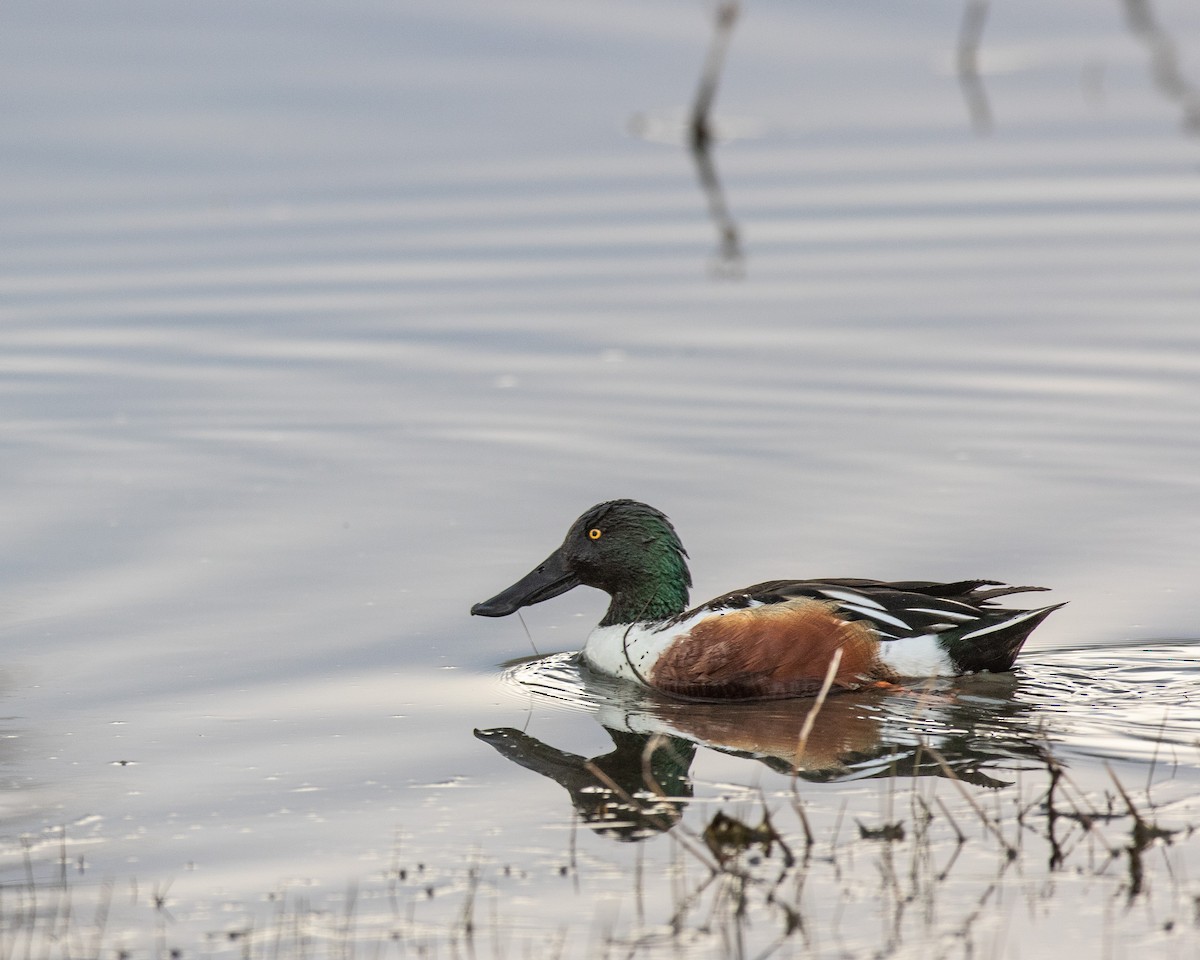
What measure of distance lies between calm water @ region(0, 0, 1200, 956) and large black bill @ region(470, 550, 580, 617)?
7.8 inches

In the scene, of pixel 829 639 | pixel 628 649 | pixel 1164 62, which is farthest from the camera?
pixel 1164 62

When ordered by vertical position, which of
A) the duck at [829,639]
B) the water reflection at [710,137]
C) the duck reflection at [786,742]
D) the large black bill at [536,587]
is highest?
A: the water reflection at [710,137]

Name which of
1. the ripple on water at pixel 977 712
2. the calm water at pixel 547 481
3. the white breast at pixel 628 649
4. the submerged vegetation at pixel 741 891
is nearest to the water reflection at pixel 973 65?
the calm water at pixel 547 481

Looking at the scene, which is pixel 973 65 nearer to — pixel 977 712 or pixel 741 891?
pixel 977 712

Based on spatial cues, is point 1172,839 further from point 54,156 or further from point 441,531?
point 54,156

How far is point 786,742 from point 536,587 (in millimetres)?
1800

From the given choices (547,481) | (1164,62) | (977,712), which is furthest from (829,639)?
(1164,62)

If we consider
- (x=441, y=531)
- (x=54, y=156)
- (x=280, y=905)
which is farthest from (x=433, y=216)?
(x=280, y=905)

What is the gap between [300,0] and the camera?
28641 millimetres

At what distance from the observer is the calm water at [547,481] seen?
18.8ft

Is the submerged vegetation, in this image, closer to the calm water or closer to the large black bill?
the calm water

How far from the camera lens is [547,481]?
1083 centimetres

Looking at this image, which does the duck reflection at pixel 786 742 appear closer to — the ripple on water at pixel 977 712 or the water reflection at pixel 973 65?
the ripple on water at pixel 977 712

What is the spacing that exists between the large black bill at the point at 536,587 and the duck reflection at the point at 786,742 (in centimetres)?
55
